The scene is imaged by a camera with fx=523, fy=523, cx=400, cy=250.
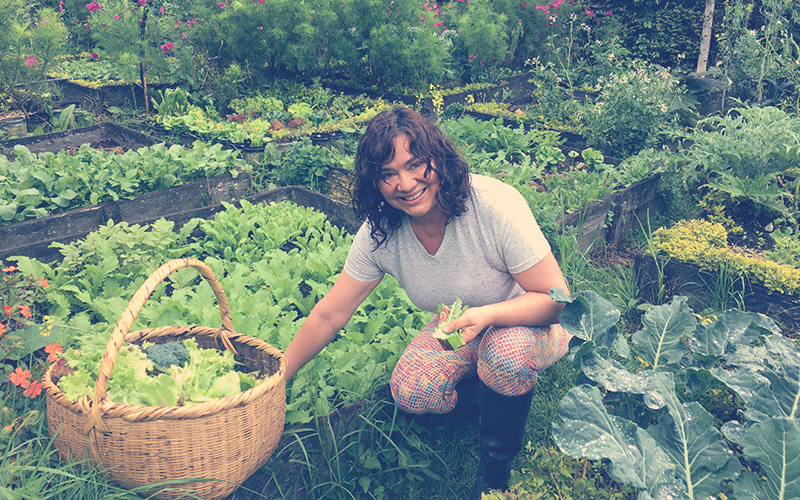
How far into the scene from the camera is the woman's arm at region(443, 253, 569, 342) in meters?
1.81

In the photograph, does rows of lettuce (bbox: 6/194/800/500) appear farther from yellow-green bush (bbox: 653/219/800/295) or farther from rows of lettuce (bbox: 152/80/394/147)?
rows of lettuce (bbox: 152/80/394/147)

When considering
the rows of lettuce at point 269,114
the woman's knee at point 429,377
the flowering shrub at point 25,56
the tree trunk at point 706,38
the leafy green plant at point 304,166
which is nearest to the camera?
the woman's knee at point 429,377

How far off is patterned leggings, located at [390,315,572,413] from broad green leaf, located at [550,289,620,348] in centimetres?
22

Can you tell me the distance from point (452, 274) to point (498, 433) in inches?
23.4

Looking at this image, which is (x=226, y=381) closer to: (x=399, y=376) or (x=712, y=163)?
(x=399, y=376)

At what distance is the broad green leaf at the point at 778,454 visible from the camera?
1.20 m

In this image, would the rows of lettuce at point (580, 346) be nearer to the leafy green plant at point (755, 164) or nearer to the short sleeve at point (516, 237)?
the short sleeve at point (516, 237)

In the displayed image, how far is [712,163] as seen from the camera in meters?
3.73

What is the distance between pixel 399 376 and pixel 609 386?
0.83m

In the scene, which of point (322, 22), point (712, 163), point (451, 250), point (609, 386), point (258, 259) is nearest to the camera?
point (609, 386)

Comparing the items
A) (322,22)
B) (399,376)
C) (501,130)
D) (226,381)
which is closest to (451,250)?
(399,376)

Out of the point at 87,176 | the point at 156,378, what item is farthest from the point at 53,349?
the point at 87,176

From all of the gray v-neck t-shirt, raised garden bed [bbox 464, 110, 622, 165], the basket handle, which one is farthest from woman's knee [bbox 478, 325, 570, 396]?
raised garden bed [bbox 464, 110, 622, 165]

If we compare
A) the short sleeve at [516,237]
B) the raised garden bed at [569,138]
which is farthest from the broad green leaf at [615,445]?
the raised garden bed at [569,138]
